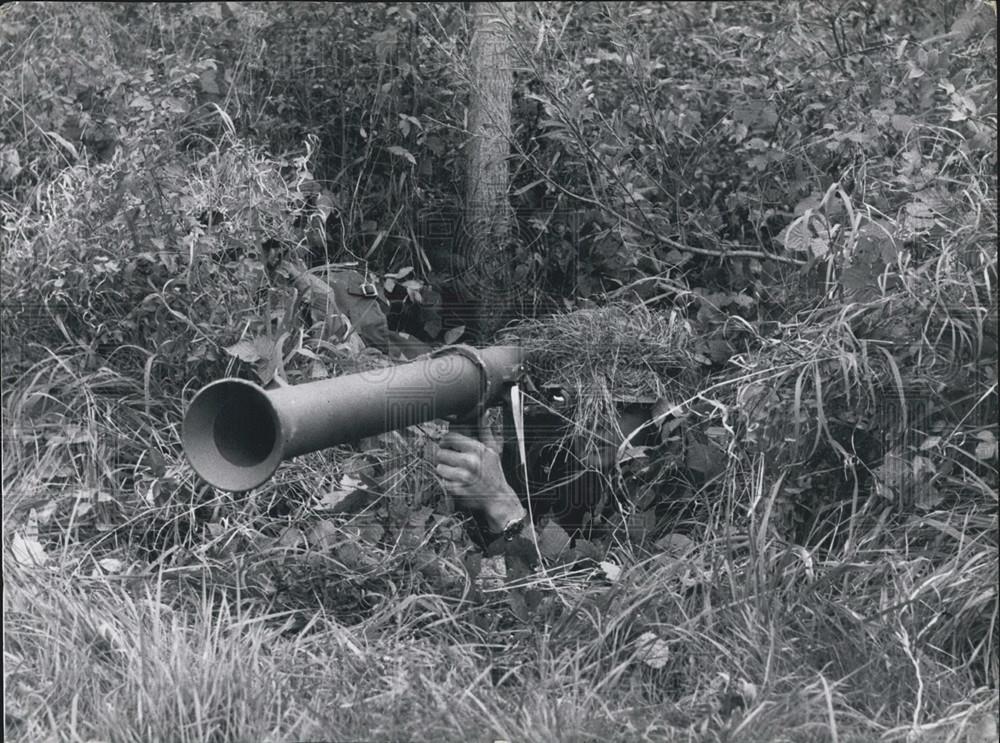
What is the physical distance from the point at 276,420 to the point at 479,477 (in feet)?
3.29

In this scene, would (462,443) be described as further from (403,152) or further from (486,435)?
(403,152)

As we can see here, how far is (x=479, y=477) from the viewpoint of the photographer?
11.0 feet

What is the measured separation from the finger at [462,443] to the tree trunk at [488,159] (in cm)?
88

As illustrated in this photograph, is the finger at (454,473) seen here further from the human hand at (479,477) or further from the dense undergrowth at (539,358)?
the dense undergrowth at (539,358)

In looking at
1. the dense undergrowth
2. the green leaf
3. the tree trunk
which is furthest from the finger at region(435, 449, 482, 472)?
the tree trunk

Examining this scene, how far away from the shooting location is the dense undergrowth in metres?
2.83

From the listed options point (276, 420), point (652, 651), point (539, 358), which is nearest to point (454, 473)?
point (539, 358)

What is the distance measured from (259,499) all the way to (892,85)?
2382mm

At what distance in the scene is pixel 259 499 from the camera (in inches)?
139

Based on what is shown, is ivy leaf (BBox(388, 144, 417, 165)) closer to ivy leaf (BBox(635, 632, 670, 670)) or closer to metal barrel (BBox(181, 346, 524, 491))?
metal barrel (BBox(181, 346, 524, 491))

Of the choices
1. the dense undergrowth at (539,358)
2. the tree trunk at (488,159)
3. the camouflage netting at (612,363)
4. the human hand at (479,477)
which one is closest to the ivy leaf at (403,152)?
the dense undergrowth at (539,358)

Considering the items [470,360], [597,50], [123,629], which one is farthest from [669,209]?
[123,629]

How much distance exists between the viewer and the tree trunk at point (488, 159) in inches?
161

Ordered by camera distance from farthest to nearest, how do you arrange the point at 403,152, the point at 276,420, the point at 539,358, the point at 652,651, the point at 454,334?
the point at 403,152 < the point at 454,334 < the point at 539,358 < the point at 652,651 < the point at 276,420
